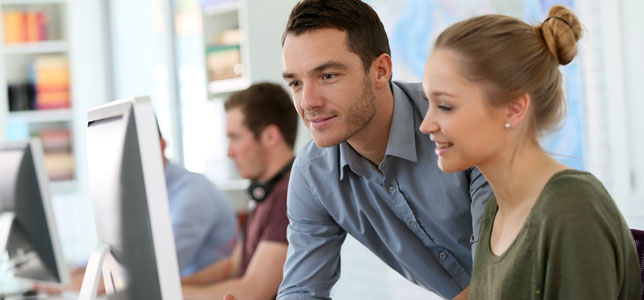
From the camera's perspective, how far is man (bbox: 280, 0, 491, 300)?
1558 mm

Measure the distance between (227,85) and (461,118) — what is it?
3.24m

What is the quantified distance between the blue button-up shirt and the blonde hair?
38 centimetres

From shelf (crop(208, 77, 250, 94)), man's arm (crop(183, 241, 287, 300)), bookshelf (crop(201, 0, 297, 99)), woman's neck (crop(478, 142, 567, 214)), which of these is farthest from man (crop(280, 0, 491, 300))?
shelf (crop(208, 77, 250, 94))

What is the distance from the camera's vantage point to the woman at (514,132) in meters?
1.04

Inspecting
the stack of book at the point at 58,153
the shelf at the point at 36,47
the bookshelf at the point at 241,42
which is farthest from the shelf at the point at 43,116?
the bookshelf at the point at 241,42

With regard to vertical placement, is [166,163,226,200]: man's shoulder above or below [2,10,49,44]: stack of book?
below

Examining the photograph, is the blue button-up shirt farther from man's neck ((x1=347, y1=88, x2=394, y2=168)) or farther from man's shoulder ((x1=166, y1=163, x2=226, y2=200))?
man's shoulder ((x1=166, y1=163, x2=226, y2=200))

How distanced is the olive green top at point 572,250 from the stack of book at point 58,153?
15.7 ft

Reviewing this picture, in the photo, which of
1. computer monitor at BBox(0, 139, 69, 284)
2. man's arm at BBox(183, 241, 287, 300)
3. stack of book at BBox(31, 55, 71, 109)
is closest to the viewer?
computer monitor at BBox(0, 139, 69, 284)

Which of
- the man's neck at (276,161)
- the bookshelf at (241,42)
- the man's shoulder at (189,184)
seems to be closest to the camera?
the man's neck at (276,161)

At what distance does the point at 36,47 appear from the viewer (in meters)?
5.21

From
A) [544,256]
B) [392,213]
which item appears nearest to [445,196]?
[392,213]

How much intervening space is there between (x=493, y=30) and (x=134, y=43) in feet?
15.0

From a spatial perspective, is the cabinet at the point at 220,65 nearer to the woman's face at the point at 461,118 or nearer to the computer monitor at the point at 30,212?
the computer monitor at the point at 30,212
